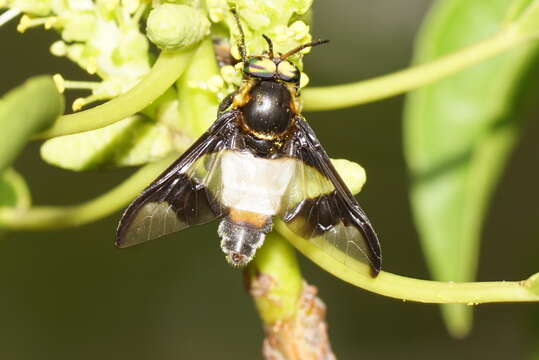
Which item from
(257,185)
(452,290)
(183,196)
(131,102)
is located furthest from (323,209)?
(131,102)

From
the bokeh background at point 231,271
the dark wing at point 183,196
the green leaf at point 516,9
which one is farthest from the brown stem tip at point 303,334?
the bokeh background at point 231,271

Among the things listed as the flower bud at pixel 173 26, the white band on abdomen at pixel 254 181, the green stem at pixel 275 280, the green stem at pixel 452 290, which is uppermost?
the flower bud at pixel 173 26

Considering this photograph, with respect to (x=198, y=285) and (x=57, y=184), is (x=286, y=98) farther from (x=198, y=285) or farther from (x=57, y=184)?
(x=198, y=285)

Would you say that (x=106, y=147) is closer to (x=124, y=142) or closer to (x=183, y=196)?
(x=124, y=142)

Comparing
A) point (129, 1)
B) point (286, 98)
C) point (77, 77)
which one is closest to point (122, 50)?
point (129, 1)

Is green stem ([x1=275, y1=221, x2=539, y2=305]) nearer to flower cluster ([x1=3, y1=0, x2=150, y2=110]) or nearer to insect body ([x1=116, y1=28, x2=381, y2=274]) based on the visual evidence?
insect body ([x1=116, y1=28, x2=381, y2=274])

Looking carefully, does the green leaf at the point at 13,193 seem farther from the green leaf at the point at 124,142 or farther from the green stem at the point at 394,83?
the green stem at the point at 394,83
